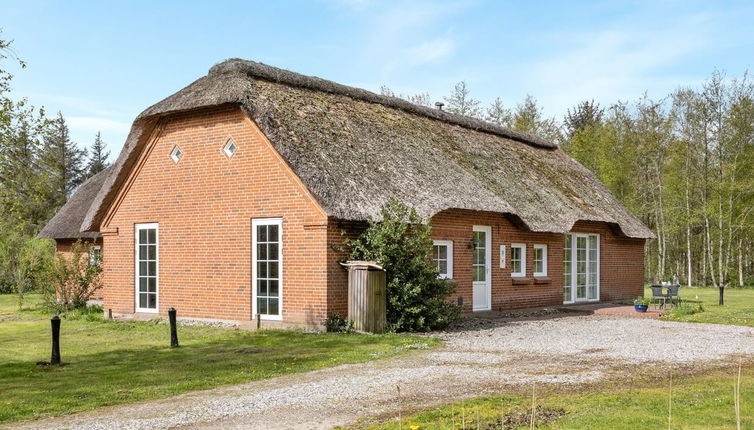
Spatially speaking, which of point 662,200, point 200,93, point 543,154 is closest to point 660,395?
point 200,93

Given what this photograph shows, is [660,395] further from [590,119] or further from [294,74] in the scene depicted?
[590,119]

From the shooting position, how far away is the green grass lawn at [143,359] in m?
8.90

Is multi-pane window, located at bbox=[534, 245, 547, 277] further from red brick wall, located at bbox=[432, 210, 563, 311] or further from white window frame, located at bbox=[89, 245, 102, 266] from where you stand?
white window frame, located at bbox=[89, 245, 102, 266]

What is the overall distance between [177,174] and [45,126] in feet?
10.6

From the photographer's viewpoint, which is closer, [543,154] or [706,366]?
[706,366]

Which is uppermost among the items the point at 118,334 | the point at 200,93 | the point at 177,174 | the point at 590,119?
the point at 590,119

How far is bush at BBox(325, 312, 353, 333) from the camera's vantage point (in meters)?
14.6

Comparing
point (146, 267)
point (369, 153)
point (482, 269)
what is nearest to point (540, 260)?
point (482, 269)

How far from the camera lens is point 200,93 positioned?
16688mm

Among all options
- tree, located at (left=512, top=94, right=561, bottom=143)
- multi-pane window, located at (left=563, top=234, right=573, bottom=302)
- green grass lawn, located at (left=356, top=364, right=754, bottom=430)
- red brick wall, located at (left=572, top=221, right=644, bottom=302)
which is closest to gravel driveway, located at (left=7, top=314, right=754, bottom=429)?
green grass lawn, located at (left=356, top=364, right=754, bottom=430)

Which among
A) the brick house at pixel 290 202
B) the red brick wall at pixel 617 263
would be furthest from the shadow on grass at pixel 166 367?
the red brick wall at pixel 617 263

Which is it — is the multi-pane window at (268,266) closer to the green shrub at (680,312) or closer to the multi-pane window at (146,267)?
the multi-pane window at (146,267)

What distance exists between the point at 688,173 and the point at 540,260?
18.3 metres

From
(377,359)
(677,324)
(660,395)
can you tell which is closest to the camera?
(660,395)
